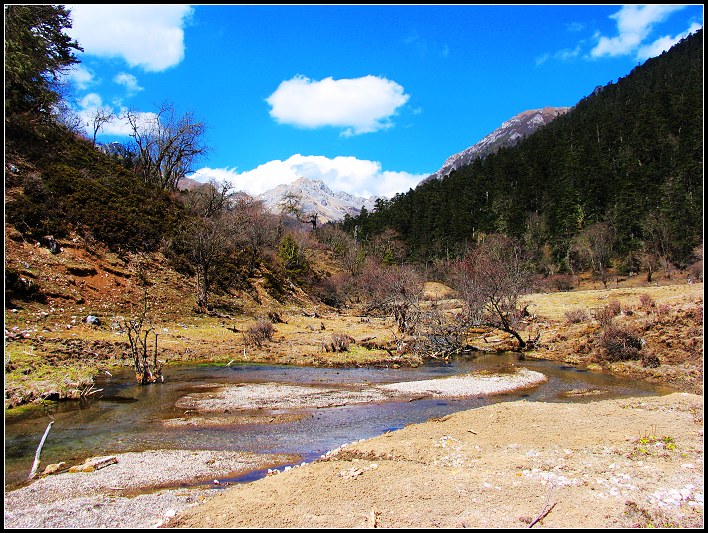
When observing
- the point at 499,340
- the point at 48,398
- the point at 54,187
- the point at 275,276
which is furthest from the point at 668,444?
the point at 275,276

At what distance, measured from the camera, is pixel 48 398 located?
53.5ft

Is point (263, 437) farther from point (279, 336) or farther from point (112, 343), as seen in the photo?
point (279, 336)

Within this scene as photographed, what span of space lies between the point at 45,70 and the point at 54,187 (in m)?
12.4

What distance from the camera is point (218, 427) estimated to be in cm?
1425

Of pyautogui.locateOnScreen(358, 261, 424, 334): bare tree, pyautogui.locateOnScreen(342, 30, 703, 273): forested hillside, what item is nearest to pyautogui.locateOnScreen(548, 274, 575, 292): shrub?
pyautogui.locateOnScreen(342, 30, 703, 273): forested hillside

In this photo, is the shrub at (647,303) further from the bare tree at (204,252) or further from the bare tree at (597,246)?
the bare tree at (597,246)

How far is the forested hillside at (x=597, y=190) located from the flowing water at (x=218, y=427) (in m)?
55.0

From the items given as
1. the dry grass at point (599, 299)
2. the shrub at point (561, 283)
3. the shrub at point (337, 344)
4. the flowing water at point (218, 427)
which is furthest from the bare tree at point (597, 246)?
the shrub at point (337, 344)

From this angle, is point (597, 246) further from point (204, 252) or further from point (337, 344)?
point (204, 252)

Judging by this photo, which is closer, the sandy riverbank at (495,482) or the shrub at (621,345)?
the sandy riverbank at (495,482)

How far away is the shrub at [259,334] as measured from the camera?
1220 inches

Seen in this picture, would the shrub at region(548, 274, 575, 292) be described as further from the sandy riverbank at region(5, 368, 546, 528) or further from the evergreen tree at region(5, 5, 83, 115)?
the evergreen tree at region(5, 5, 83, 115)

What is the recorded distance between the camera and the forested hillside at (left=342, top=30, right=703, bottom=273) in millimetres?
73688

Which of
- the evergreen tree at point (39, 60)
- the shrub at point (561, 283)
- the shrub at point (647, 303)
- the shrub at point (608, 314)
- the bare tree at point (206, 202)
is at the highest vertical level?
the evergreen tree at point (39, 60)
